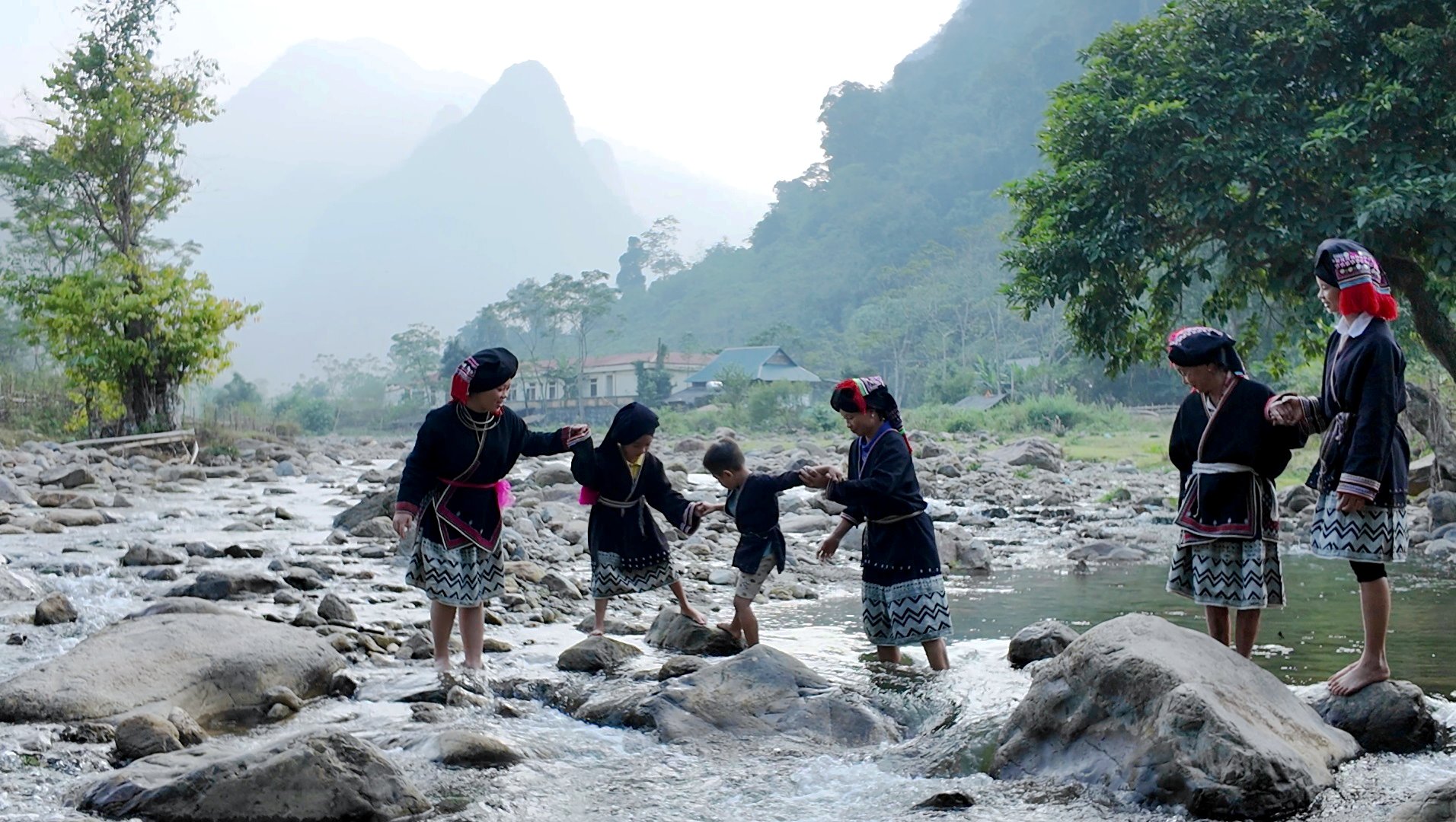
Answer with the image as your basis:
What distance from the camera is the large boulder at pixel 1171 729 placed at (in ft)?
11.5

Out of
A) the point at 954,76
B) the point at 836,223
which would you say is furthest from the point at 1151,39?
the point at 954,76

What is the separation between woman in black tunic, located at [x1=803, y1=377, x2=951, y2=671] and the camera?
5449 millimetres

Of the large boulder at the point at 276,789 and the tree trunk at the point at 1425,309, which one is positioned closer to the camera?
the large boulder at the point at 276,789

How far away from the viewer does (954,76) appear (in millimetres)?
84250

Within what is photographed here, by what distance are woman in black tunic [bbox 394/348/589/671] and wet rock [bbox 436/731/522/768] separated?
1.36 meters

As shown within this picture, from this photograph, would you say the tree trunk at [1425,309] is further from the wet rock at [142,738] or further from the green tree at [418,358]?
the green tree at [418,358]

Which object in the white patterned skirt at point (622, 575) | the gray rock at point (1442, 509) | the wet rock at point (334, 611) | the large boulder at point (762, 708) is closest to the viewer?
the large boulder at point (762, 708)

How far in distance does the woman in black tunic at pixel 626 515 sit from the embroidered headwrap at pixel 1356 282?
335 centimetres

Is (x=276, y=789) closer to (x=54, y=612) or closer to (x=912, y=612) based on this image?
(x=912, y=612)

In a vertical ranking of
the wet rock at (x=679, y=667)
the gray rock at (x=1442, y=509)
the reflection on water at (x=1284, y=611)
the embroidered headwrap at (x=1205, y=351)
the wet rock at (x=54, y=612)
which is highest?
the embroidered headwrap at (x=1205, y=351)

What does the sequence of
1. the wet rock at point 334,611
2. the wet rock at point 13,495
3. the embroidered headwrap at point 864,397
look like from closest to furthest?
the embroidered headwrap at point 864,397 < the wet rock at point 334,611 < the wet rock at point 13,495

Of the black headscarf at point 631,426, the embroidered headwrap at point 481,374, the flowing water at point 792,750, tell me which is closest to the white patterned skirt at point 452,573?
the flowing water at point 792,750

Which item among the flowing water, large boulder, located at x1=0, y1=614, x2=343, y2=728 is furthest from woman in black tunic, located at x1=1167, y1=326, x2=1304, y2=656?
large boulder, located at x1=0, y1=614, x2=343, y2=728

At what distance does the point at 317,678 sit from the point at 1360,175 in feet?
32.9
